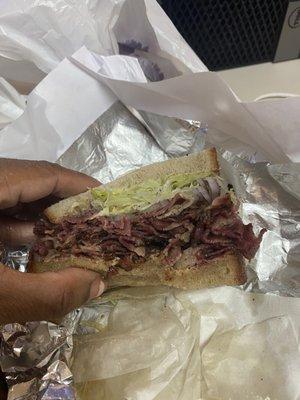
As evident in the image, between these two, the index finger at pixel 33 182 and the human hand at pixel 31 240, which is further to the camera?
the index finger at pixel 33 182

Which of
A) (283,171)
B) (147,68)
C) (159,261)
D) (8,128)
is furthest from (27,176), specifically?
(283,171)

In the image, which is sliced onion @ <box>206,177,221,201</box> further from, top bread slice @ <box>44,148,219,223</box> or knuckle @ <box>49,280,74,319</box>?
knuckle @ <box>49,280,74,319</box>

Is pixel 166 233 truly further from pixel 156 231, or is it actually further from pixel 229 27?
pixel 229 27

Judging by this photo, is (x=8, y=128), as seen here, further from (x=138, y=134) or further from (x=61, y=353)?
(x=61, y=353)

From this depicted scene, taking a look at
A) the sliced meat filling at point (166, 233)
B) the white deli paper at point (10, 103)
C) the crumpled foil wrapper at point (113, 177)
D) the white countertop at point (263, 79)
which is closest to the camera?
the sliced meat filling at point (166, 233)

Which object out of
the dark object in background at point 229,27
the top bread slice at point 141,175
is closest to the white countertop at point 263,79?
the dark object in background at point 229,27

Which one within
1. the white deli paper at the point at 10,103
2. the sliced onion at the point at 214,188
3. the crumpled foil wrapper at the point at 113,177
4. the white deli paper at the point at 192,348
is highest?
the white deli paper at the point at 10,103

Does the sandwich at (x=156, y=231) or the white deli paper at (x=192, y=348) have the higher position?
the sandwich at (x=156, y=231)

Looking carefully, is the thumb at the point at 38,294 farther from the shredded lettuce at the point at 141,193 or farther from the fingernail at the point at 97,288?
the shredded lettuce at the point at 141,193
